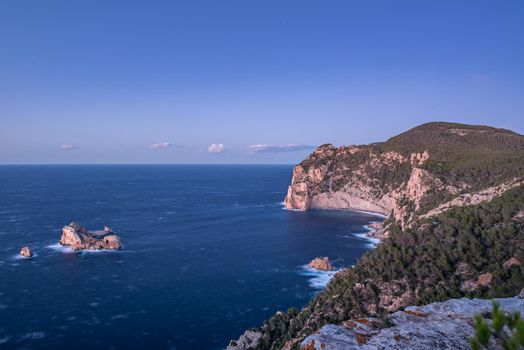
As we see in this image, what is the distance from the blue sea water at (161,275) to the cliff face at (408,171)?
16576 millimetres

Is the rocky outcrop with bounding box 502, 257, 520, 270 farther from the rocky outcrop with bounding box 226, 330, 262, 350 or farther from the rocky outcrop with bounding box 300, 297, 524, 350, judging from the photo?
the rocky outcrop with bounding box 300, 297, 524, 350

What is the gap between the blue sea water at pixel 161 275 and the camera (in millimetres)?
46188

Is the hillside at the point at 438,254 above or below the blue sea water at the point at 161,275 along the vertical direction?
above

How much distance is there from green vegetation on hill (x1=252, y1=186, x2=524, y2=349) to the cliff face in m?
34.8

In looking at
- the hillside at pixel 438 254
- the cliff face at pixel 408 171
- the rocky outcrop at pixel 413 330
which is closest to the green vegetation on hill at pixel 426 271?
the hillside at pixel 438 254

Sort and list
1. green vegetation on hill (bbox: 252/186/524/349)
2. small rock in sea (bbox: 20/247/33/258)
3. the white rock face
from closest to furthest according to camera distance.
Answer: green vegetation on hill (bbox: 252/186/524/349)
small rock in sea (bbox: 20/247/33/258)
the white rock face


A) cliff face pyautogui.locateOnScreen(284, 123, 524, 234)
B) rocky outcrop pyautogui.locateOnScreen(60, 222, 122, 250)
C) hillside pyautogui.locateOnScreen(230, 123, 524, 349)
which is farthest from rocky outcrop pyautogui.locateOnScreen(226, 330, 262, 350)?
cliff face pyautogui.locateOnScreen(284, 123, 524, 234)

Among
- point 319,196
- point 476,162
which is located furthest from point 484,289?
point 319,196

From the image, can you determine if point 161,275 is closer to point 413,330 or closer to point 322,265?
point 322,265

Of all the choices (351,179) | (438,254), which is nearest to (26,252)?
(438,254)

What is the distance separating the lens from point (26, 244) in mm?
81875

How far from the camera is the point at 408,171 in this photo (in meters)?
128

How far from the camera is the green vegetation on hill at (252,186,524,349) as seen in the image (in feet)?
112

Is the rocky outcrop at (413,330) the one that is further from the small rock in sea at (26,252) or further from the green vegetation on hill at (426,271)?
the small rock in sea at (26,252)
